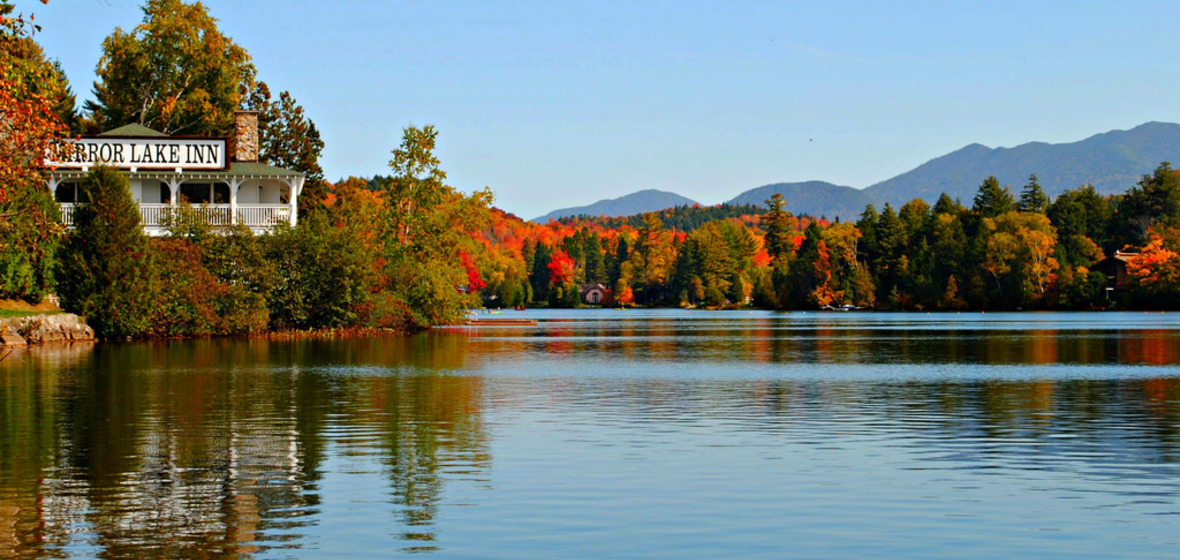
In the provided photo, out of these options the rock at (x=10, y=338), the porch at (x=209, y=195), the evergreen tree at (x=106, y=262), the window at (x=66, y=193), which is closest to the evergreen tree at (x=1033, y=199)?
the porch at (x=209, y=195)

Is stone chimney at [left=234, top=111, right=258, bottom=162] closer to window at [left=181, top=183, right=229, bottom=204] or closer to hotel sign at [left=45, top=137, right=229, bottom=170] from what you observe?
window at [left=181, top=183, right=229, bottom=204]

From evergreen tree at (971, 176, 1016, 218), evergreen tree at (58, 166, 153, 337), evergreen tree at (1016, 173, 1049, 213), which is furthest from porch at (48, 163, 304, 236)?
evergreen tree at (1016, 173, 1049, 213)

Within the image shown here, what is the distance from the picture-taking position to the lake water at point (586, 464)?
11461 millimetres

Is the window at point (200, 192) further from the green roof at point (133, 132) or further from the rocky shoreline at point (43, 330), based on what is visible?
the rocky shoreline at point (43, 330)

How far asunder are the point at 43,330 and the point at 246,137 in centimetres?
1945

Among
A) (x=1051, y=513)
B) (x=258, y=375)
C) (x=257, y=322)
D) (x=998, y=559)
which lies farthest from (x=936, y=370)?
(x=257, y=322)

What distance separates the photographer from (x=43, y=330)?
49156mm

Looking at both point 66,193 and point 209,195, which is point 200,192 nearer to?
point 209,195

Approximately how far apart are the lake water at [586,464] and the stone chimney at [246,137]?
32429 mm

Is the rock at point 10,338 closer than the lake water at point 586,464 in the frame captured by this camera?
No

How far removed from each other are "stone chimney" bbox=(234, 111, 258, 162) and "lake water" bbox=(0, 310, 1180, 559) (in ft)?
106

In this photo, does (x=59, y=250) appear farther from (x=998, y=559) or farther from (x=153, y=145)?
(x=998, y=559)

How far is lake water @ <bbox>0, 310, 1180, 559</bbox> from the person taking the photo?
11.5m

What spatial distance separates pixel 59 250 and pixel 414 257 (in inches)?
917
